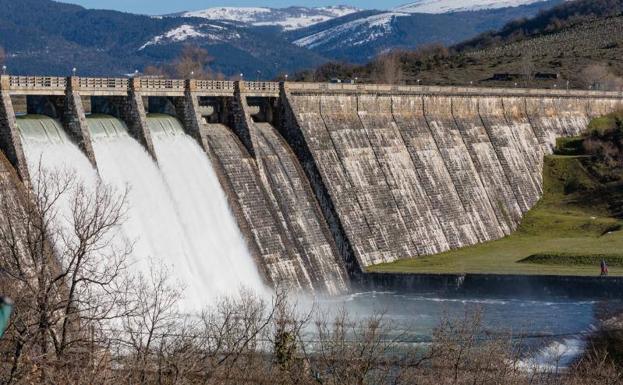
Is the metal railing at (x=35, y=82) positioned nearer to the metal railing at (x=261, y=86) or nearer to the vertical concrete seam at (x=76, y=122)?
the vertical concrete seam at (x=76, y=122)

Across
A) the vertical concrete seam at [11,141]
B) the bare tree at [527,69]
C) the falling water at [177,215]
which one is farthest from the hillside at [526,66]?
the vertical concrete seam at [11,141]

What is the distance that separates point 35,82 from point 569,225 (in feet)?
144

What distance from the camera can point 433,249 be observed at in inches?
2933

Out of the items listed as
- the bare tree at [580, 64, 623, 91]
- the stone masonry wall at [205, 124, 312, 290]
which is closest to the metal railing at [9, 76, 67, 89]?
the stone masonry wall at [205, 124, 312, 290]

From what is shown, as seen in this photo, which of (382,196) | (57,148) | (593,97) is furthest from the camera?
(593,97)

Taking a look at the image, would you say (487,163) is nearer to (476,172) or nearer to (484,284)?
(476,172)

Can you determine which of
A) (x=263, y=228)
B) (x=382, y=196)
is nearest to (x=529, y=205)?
(x=382, y=196)

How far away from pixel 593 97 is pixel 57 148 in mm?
69674

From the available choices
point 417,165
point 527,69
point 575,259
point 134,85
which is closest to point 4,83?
point 134,85

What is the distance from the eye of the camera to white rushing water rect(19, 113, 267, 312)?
52219 millimetres

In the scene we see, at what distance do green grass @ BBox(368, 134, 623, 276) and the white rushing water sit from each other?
33.6 ft

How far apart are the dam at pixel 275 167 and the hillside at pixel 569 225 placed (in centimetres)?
148

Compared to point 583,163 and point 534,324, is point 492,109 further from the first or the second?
point 534,324

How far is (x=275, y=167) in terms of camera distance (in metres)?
66.4
